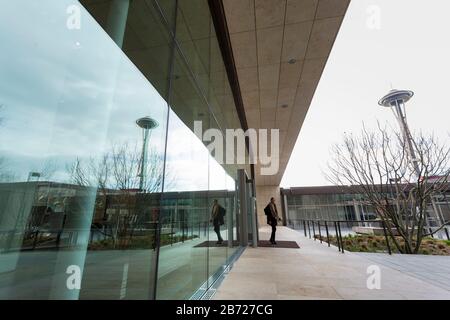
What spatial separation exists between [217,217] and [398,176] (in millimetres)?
6549

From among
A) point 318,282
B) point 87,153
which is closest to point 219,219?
point 318,282

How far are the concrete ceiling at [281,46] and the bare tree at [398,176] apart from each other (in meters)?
2.62

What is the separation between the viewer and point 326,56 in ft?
15.1

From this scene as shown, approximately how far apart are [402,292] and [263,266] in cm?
198

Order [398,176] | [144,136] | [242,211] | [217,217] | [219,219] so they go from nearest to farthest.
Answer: [144,136] < [217,217] < [219,219] < [242,211] < [398,176]

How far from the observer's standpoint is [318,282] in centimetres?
281

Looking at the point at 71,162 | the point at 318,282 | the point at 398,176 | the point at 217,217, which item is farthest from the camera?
the point at 398,176

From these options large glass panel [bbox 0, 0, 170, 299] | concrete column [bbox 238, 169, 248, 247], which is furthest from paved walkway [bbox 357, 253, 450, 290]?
large glass panel [bbox 0, 0, 170, 299]

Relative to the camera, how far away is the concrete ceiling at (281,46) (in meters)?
3.56

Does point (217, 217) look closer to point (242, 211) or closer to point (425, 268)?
point (242, 211)

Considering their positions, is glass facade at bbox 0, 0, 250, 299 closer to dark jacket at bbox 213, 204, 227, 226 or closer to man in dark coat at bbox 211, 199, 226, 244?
man in dark coat at bbox 211, 199, 226, 244

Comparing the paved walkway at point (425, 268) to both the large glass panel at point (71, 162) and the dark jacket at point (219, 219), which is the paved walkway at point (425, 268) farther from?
the large glass panel at point (71, 162)

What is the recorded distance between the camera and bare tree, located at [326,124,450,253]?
244 inches
